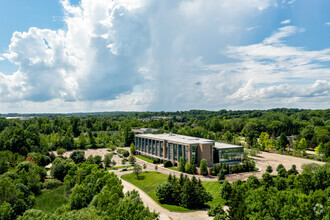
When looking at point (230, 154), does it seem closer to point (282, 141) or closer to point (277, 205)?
point (282, 141)

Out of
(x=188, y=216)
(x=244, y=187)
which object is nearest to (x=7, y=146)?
(x=188, y=216)

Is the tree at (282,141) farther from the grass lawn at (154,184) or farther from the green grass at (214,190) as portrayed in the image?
the grass lawn at (154,184)

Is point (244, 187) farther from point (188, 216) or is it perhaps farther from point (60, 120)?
point (60, 120)

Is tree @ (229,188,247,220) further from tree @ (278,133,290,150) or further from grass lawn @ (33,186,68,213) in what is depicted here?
tree @ (278,133,290,150)

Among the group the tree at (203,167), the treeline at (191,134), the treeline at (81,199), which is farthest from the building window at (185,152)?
the treeline at (191,134)

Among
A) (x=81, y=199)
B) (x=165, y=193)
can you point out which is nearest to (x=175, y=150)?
(x=165, y=193)

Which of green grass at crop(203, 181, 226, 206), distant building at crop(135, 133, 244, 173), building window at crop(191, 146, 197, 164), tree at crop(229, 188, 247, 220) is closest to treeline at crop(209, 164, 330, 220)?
tree at crop(229, 188, 247, 220)
